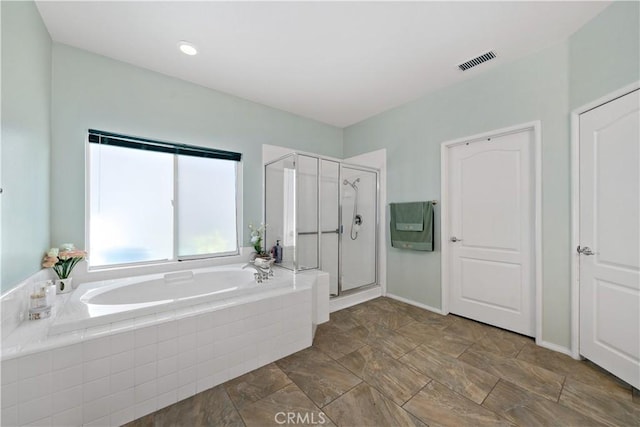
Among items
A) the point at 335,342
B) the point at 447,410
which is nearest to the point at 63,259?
the point at 335,342

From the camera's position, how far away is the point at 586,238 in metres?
1.92

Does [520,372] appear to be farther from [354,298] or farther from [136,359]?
[136,359]

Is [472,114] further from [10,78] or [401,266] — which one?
[10,78]

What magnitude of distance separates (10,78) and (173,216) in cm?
150

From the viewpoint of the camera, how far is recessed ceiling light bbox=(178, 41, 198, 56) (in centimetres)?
210

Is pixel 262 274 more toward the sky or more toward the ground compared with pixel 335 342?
more toward the sky

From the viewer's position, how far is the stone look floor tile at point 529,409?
1.40 meters

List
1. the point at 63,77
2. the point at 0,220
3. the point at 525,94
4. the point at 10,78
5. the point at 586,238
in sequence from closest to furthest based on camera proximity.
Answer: the point at 0,220 < the point at 10,78 < the point at 586,238 < the point at 63,77 < the point at 525,94

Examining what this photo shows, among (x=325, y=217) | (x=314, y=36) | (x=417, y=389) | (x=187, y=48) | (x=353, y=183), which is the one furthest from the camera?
(x=353, y=183)

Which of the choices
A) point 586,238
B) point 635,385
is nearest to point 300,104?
point 586,238

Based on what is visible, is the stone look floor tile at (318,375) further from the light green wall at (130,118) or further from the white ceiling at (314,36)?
the white ceiling at (314,36)

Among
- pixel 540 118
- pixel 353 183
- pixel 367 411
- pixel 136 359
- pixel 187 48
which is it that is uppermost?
pixel 187 48

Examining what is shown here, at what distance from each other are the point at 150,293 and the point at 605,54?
160 inches

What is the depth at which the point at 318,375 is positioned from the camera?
1802mm
